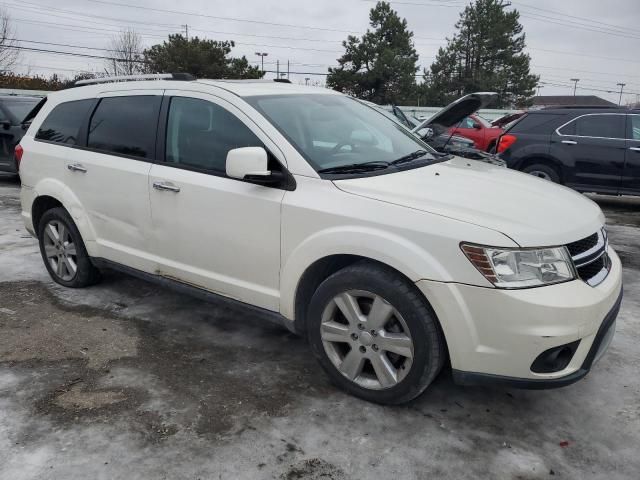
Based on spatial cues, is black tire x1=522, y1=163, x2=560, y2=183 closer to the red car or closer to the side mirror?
the red car

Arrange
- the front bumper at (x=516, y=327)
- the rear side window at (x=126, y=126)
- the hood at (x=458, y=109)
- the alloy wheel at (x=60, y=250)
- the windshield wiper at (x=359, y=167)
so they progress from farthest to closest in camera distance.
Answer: the hood at (x=458, y=109), the alloy wheel at (x=60, y=250), the rear side window at (x=126, y=126), the windshield wiper at (x=359, y=167), the front bumper at (x=516, y=327)

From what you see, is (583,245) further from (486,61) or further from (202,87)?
(486,61)

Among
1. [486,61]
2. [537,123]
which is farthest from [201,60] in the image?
[537,123]

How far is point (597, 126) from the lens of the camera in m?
8.66

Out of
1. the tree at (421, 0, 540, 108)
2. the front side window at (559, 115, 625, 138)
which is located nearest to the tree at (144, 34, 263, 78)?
the tree at (421, 0, 540, 108)

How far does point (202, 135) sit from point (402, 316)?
1.77 m

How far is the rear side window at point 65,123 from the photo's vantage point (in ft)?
14.6

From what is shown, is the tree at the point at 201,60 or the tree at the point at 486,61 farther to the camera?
the tree at the point at 486,61

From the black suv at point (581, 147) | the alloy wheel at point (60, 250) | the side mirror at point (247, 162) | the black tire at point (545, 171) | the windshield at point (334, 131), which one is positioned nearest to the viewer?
the side mirror at point (247, 162)

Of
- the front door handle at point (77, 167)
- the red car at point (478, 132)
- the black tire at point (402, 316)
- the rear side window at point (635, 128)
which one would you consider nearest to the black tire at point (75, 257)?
the front door handle at point (77, 167)

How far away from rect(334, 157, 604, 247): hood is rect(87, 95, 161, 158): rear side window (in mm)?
1611

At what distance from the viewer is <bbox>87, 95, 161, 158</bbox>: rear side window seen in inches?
152

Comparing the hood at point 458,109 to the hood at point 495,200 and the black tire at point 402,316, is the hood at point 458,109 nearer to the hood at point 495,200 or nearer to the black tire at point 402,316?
the hood at point 495,200

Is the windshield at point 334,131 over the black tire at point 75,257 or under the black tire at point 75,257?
over
